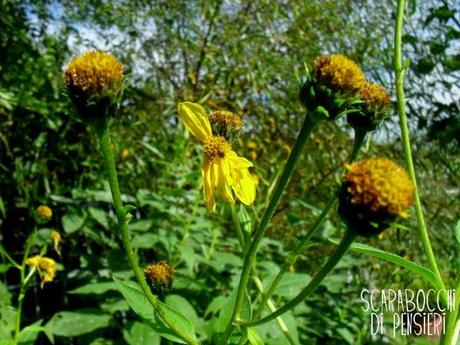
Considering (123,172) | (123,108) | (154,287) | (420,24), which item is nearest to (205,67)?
(123,108)

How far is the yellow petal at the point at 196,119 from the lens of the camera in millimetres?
886

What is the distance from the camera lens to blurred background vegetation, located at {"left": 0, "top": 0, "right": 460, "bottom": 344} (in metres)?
1.84

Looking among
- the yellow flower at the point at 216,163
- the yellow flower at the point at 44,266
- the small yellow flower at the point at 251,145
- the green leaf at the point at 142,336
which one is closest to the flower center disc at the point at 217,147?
the yellow flower at the point at 216,163

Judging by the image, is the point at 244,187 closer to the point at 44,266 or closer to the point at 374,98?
the point at 374,98

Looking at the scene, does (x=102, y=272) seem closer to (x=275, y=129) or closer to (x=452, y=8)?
(x=275, y=129)

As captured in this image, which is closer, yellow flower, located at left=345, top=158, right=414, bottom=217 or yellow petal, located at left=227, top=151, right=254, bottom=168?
yellow flower, located at left=345, top=158, right=414, bottom=217

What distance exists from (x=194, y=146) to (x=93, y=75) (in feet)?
4.82

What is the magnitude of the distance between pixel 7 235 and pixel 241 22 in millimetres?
1354

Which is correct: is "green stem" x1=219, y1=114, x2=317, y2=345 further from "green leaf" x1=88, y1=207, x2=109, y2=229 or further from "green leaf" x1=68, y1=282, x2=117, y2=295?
"green leaf" x1=88, y1=207, x2=109, y2=229

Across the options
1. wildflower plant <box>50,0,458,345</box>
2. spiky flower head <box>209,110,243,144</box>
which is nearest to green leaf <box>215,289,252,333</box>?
wildflower plant <box>50,0,458,345</box>

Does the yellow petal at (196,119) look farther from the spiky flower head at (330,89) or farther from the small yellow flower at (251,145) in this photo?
the small yellow flower at (251,145)

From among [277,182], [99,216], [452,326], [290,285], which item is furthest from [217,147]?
[99,216]

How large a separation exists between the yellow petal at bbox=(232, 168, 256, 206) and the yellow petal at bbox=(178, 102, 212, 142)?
80 mm

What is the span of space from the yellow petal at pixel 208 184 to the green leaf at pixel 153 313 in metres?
0.17
